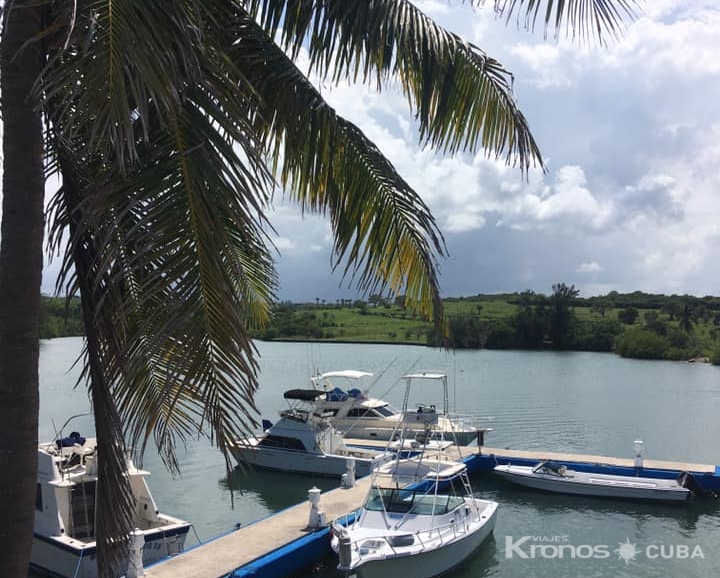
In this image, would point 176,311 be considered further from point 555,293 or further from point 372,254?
point 555,293

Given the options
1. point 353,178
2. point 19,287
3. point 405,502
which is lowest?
point 405,502

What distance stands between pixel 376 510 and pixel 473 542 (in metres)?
2.68

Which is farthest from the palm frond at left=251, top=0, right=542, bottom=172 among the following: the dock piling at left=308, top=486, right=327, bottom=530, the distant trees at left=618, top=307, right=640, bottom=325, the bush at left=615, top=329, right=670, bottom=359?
the distant trees at left=618, top=307, right=640, bottom=325

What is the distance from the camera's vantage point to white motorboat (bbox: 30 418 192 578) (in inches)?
615

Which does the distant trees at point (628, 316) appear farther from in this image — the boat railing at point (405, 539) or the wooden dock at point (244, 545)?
the boat railing at point (405, 539)

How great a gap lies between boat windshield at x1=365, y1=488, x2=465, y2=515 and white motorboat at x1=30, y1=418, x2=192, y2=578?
14.3ft

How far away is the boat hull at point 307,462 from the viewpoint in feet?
88.3

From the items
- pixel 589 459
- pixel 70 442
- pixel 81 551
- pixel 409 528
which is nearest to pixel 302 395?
pixel 589 459

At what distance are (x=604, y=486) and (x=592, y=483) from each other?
0.44m

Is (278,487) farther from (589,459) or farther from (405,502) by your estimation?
(589,459)

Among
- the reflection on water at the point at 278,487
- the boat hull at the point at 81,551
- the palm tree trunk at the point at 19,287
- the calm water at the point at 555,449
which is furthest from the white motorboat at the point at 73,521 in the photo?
the palm tree trunk at the point at 19,287

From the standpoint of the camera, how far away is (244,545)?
16.0 meters

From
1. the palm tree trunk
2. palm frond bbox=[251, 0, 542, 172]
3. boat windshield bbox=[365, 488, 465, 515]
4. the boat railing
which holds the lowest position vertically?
the boat railing

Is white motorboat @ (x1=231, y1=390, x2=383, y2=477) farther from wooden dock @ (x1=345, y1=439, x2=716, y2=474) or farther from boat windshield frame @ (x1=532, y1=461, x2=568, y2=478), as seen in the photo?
boat windshield frame @ (x1=532, y1=461, x2=568, y2=478)
